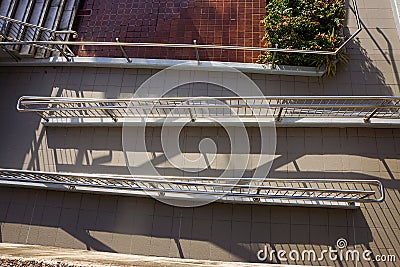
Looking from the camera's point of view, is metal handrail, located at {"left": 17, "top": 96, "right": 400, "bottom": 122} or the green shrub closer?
metal handrail, located at {"left": 17, "top": 96, "right": 400, "bottom": 122}

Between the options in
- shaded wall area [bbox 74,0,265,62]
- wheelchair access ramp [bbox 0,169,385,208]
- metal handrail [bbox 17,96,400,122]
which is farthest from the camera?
shaded wall area [bbox 74,0,265,62]

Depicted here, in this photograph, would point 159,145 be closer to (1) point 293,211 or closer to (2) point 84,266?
(1) point 293,211

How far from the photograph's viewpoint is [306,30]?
7258mm

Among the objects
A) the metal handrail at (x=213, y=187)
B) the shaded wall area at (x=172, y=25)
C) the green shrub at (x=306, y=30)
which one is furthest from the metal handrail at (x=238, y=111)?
the shaded wall area at (x=172, y=25)

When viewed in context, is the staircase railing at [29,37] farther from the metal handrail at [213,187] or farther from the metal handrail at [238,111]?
the metal handrail at [213,187]

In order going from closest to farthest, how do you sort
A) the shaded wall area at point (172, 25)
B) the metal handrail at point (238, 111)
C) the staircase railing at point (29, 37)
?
the metal handrail at point (238, 111)
the staircase railing at point (29, 37)
the shaded wall area at point (172, 25)

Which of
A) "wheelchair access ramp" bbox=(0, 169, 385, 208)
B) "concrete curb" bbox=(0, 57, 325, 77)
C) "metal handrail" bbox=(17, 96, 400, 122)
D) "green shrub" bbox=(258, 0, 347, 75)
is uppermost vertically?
"green shrub" bbox=(258, 0, 347, 75)

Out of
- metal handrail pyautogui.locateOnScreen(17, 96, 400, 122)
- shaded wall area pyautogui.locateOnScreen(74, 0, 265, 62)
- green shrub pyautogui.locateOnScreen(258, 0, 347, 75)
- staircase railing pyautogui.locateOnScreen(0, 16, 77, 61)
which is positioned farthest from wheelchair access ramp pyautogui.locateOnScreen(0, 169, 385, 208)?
shaded wall area pyautogui.locateOnScreen(74, 0, 265, 62)

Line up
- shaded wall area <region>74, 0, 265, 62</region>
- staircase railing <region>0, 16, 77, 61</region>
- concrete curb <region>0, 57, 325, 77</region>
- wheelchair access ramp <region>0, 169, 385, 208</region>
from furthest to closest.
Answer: shaded wall area <region>74, 0, 265, 62</region>
staircase railing <region>0, 16, 77, 61</region>
concrete curb <region>0, 57, 325, 77</region>
wheelchair access ramp <region>0, 169, 385, 208</region>

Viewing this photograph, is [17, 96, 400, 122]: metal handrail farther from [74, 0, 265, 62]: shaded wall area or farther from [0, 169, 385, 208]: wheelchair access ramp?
[74, 0, 265, 62]: shaded wall area

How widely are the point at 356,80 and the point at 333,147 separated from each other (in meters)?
1.54

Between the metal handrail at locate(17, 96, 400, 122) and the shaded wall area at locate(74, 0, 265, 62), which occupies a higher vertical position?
the shaded wall area at locate(74, 0, 265, 62)

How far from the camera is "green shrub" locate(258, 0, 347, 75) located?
282 inches

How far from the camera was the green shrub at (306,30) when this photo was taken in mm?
7156
